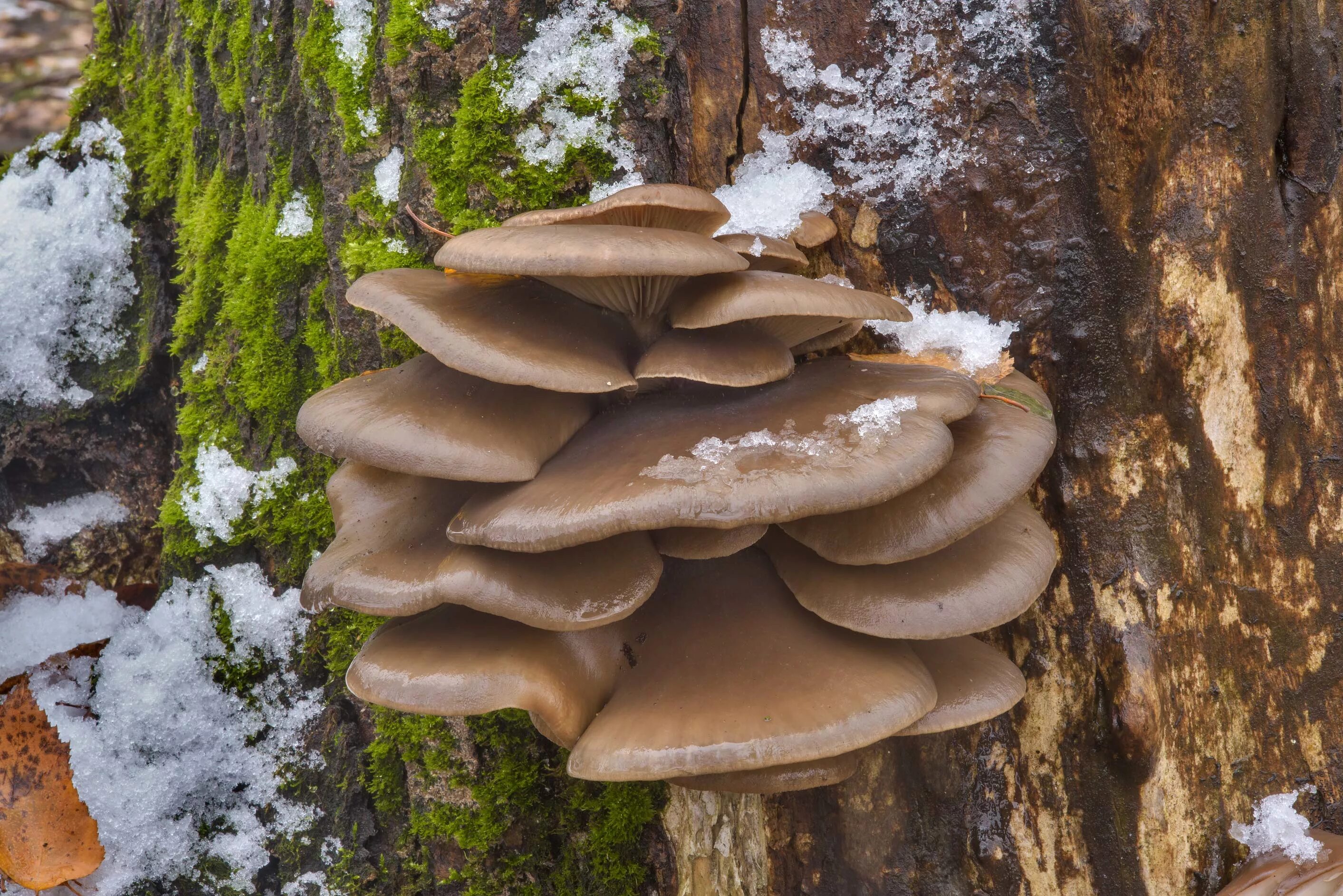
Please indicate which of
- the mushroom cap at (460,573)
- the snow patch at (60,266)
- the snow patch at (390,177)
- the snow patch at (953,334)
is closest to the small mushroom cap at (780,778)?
the mushroom cap at (460,573)

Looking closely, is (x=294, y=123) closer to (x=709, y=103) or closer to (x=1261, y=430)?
(x=709, y=103)

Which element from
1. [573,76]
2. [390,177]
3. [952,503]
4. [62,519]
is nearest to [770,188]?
[573,76]

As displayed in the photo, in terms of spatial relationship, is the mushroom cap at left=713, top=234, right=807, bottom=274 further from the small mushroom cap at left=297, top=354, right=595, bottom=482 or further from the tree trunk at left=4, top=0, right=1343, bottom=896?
the small mushroom cap at left=297, top=354, right=595, bottom=482

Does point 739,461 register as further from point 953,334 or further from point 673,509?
point 953,334

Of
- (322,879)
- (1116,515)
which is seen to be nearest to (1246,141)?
(1116,515)

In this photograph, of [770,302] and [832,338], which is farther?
[832,338]

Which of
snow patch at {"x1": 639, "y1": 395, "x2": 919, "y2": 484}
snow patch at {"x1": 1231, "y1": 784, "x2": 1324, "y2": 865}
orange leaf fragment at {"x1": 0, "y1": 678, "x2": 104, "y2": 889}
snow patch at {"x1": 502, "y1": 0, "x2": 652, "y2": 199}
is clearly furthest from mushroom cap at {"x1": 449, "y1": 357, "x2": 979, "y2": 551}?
orange leaf fragment at {"x1": 0, "y1": 678, "x2": 104, "y2": 889}

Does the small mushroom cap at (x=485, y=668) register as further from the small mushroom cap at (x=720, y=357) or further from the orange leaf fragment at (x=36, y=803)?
the orange leaf fragment at (x=36, y=803)
